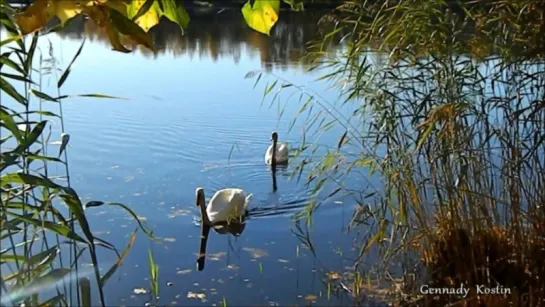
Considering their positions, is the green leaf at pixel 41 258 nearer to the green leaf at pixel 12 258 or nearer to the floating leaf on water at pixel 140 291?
the green leaf at pixel 12 258

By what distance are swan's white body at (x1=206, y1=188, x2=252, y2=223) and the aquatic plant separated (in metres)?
1.16

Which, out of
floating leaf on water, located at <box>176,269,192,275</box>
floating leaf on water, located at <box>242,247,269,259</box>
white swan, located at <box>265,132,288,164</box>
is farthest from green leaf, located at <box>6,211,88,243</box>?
white swan, located at <box>265,132,288,164</box>

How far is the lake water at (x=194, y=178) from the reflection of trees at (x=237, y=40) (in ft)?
0.35

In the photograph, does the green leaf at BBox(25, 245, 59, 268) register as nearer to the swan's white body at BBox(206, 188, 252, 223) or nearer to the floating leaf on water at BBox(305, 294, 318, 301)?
the floating leaf on water at BBox(305, 294, 318, 301)

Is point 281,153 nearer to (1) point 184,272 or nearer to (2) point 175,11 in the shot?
(1) point 184,272

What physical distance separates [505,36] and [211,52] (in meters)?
6.02

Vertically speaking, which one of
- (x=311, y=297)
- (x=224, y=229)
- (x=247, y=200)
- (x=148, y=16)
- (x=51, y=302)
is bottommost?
(x=311, y=297)

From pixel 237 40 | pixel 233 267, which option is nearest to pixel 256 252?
pixel 233 267

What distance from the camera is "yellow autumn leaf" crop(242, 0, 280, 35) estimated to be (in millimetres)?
731

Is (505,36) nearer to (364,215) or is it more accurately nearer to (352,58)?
(352,58)

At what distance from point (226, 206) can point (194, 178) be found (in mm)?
669

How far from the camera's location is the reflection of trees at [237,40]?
274 inches

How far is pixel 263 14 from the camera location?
738mm

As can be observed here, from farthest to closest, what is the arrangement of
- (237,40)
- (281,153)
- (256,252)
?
(237,40) < (281,153) < (256,252)
